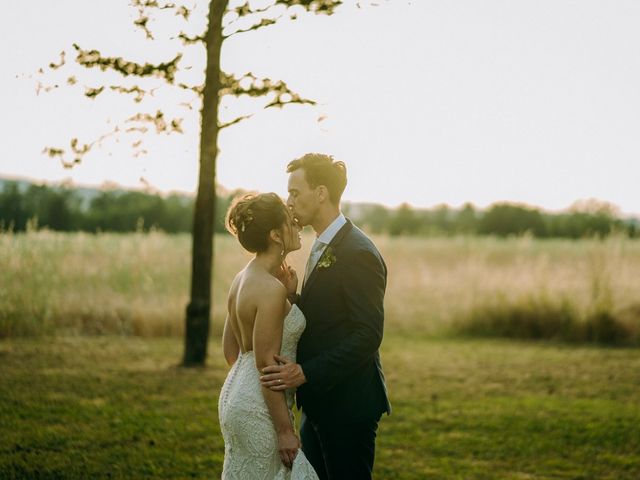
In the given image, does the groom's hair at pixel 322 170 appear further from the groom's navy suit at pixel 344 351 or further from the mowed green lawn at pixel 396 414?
the mowed green lawn at pixel 396 414

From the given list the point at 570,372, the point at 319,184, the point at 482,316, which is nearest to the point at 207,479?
the point at 319,184

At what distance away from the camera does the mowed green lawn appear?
Answer: 5.82m

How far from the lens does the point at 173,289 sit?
13.3m

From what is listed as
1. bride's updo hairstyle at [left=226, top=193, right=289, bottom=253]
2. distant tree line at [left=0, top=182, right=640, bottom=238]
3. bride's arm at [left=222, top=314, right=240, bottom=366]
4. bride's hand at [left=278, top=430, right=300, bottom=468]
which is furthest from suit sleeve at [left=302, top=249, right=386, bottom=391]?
distant tree line at [left=0, top=182, right=640, bottom=238]

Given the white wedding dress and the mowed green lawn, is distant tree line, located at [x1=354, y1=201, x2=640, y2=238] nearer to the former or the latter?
the mowed green lawn

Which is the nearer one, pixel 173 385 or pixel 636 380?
pixel 173 385

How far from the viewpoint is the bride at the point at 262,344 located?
3.48 meters

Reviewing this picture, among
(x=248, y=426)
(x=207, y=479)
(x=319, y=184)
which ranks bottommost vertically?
(x=207, y=479)

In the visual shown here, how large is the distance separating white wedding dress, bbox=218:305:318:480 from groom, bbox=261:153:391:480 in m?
0.11

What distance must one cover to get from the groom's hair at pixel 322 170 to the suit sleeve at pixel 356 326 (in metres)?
0.38

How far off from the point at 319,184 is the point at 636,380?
684 centimetres

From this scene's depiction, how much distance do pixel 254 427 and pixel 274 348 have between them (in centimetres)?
37

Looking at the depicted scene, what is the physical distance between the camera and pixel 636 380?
9.27 m

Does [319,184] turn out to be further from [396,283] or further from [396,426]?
[396,283]
